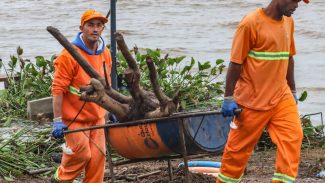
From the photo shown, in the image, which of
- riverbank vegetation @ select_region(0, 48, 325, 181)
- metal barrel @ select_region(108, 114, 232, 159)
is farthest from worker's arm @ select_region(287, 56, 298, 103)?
riverbank vegetation @ select_region(0, 48, 325, 181)

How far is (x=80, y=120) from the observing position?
7035 millimetres

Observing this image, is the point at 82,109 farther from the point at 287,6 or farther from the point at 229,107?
the point at 287,6

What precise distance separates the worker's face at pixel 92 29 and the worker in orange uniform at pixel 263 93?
111cm

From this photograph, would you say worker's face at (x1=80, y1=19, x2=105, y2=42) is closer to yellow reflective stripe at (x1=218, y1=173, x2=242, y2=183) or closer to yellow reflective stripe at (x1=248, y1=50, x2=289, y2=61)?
yellow reflective stripe at (x1=248, y1=50, x2=289, y2=61)

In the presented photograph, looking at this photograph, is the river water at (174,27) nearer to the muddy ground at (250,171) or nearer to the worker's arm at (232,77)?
the muddy ground at (250,171)

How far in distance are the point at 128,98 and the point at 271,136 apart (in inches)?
47.0

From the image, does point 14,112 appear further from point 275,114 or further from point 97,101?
point 275,114

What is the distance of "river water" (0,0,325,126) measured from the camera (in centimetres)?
1749

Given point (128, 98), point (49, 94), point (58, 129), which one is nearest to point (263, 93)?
point (128, 98)

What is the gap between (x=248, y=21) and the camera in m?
6.39

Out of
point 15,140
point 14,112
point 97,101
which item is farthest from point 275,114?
point 14,112

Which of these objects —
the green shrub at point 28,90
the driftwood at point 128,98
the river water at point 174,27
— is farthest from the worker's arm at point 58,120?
the river water at point 174,27

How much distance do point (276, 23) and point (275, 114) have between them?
640 millimetres

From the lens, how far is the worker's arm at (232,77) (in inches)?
255
